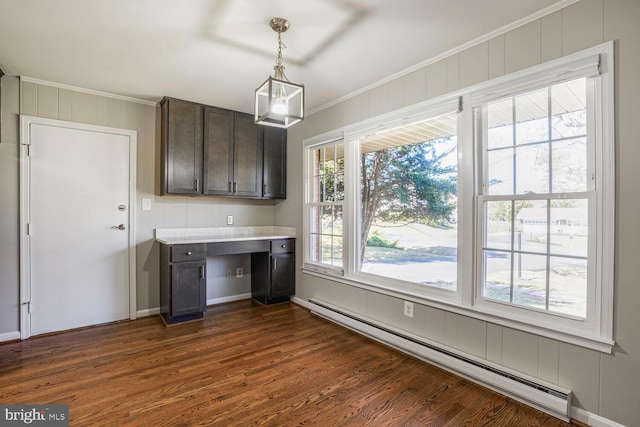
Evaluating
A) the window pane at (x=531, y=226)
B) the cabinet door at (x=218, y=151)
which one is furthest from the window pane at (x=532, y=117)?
the cabinet door at (x=218, y=151)

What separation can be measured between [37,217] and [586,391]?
4.43m

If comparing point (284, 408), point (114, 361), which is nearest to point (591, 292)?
point (284, 408)

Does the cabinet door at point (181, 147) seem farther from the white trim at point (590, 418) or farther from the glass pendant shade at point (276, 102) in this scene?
the white trim at point (590, 418)

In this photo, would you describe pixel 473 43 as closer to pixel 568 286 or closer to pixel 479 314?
pixel 568 286

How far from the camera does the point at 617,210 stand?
5.53 ft

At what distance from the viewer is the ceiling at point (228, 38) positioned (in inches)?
75.8

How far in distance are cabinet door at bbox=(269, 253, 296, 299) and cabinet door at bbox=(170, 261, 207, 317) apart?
85cm

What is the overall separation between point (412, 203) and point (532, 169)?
0.99 m

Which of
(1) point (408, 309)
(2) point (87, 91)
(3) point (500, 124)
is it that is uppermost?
(2) point (87, 91)

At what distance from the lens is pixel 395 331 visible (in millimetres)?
2764

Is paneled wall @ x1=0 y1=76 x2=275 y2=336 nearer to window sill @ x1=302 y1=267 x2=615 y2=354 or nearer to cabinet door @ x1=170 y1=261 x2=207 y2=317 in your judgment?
cabinet door @ x1=170 y1=261 x2=207 y2=317

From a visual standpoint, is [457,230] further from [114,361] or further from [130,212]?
[130,212]

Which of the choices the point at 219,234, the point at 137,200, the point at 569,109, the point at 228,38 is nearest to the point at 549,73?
the point at 569,109

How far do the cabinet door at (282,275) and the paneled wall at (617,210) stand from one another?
1.74 m
